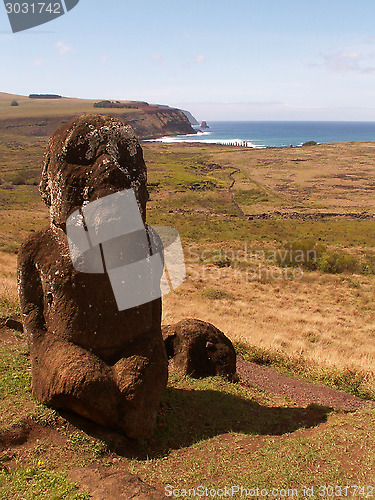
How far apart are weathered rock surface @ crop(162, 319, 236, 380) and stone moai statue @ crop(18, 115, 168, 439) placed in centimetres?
239

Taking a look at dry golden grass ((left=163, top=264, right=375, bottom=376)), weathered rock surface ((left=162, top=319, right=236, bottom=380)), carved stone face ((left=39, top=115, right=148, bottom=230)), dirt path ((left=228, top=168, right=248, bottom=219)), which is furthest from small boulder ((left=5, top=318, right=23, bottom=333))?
dirt path ((left=228, top=168, right=248, bottom=219))

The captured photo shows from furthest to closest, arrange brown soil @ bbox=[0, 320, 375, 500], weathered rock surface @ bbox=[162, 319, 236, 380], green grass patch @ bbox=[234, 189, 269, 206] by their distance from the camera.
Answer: green grass patch @ bbox=[234, 189, 269, 206]
weathered rock surface @ bbox=[162, 319, 236, 380]
brown soil @ bbox=[0, 320, 375, 500]

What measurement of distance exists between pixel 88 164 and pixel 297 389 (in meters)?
6.09

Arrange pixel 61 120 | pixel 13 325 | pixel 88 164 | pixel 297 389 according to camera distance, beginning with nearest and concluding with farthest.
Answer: pixel 88 164 < pixel 297 389 < pixel 13 325 < pixel 61 120

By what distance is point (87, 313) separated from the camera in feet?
19.3

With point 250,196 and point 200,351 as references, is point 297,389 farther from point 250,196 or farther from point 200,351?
point 250,196

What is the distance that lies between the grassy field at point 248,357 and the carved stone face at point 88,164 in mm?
2925

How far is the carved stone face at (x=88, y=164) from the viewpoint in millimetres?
5953

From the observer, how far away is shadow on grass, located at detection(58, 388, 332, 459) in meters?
5.65

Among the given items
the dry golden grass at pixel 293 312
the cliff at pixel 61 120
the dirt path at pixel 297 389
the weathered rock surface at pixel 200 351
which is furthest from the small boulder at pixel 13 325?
the cliff at pixel 61 120

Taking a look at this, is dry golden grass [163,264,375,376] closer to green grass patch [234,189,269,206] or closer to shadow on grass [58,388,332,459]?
shadow on grass [58,388,332,459]

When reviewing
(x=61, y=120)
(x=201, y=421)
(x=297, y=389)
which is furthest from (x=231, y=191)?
(x=61, y=120)

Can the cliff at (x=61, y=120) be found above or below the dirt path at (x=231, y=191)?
above

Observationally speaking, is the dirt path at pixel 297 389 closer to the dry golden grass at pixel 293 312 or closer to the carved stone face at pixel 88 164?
the dry golden grass at pixel 293 312
